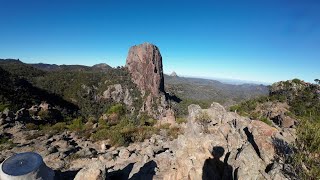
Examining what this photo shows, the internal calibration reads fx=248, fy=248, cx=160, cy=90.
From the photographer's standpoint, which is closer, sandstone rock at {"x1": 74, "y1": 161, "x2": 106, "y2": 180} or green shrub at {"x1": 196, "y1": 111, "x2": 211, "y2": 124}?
sandstone rock at {"x1": 74, "y1": 161, "x2": 106, "y2": 180}

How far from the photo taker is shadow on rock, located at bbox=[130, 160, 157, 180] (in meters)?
19.1

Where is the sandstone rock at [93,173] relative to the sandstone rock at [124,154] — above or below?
above

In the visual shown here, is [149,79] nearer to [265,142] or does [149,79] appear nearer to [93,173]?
[265,142]

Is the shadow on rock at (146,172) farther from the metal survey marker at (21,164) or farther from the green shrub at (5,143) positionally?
the green shrub at (5,143)

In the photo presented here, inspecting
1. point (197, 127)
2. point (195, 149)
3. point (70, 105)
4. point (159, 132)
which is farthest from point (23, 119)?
point (70, 105)

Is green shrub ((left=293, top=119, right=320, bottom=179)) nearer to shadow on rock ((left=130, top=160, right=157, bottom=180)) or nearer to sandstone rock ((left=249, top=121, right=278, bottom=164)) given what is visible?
sandstone rock ((left=249, top=121, right=278, bottom=164))

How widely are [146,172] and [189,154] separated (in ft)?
14.4

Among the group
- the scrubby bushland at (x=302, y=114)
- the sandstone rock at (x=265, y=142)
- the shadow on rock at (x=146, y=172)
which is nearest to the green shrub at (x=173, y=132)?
the shadow on rock at (x=146, y=172)

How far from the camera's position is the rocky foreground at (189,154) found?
→ 49.8 feet

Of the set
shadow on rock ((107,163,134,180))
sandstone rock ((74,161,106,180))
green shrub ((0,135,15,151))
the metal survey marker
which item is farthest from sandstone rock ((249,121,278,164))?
green shrub ((0,135,15,151))

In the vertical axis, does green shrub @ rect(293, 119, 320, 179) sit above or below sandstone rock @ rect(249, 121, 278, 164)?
above

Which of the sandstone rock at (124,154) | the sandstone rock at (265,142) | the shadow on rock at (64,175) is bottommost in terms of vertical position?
the shadow on rock at (64,175)

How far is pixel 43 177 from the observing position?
45.0 feet

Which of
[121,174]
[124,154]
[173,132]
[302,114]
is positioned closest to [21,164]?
[121,174]
